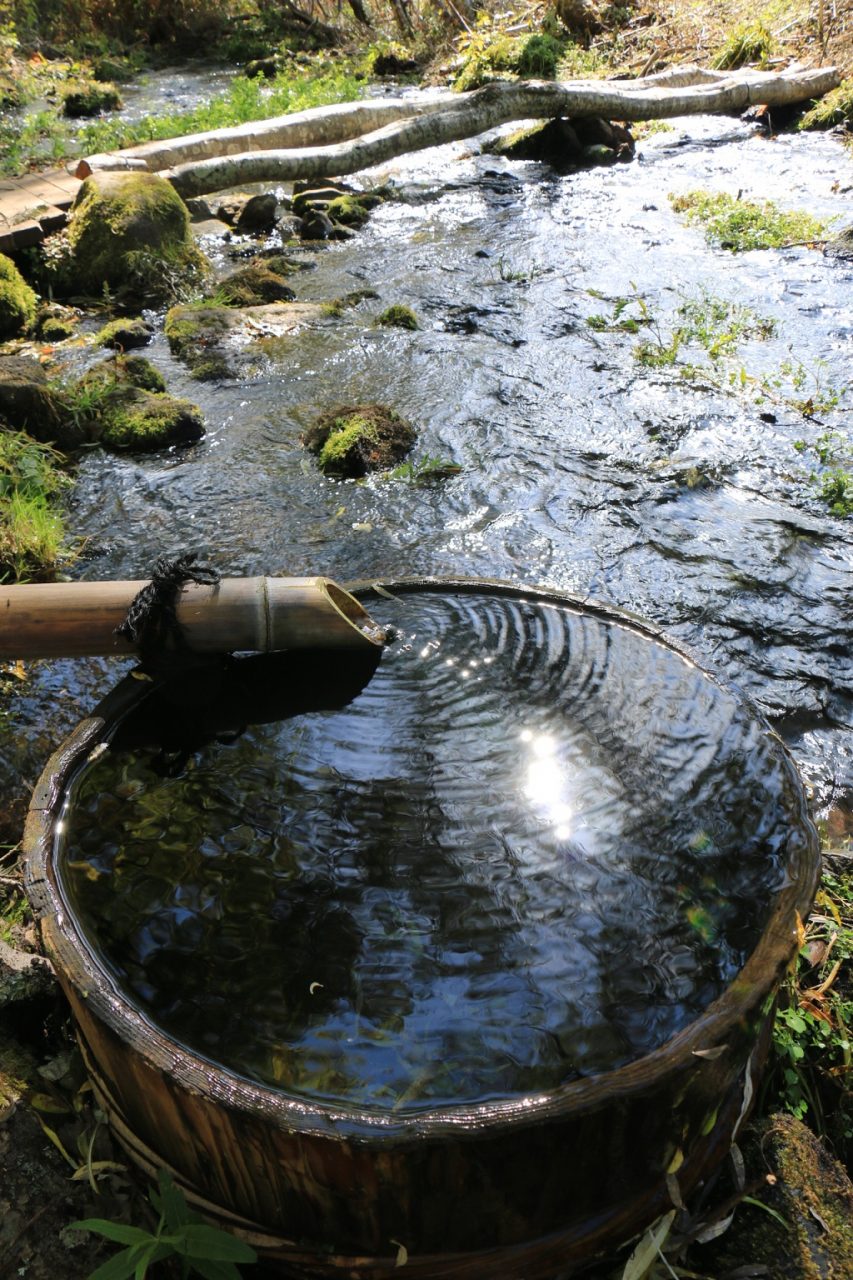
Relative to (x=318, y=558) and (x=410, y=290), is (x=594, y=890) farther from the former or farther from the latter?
(x=410, y=290)

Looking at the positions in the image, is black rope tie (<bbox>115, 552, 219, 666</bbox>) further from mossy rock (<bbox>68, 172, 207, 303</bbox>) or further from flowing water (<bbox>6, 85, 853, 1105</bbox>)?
mossy rock (<bbox>68, 172, 207, 303</bbox>)

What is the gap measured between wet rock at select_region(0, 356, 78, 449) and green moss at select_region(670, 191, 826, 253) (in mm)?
7133

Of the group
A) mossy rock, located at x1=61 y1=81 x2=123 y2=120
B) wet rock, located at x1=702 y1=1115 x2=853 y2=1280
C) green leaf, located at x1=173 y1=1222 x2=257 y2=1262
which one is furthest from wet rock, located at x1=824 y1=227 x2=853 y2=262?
mossy rock, located at x1=61 y1=81 x2=123 y2=120

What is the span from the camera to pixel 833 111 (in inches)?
539

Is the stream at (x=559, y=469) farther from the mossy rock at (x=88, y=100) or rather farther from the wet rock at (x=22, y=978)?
the mossy rock at (x=88, y=100)

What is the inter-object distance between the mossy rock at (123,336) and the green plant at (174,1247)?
7.23m

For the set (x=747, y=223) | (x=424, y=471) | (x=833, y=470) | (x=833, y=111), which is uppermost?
(x=833, y=111)

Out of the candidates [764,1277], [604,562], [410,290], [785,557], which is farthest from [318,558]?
[410,290]

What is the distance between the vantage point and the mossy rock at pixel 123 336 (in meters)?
7.72

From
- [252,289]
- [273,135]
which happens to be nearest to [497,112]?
[273,135]

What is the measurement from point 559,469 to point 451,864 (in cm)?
391

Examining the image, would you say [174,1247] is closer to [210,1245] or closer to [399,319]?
[210,1245]

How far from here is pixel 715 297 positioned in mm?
8078

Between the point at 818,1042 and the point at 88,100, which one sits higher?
the point at 88,100
